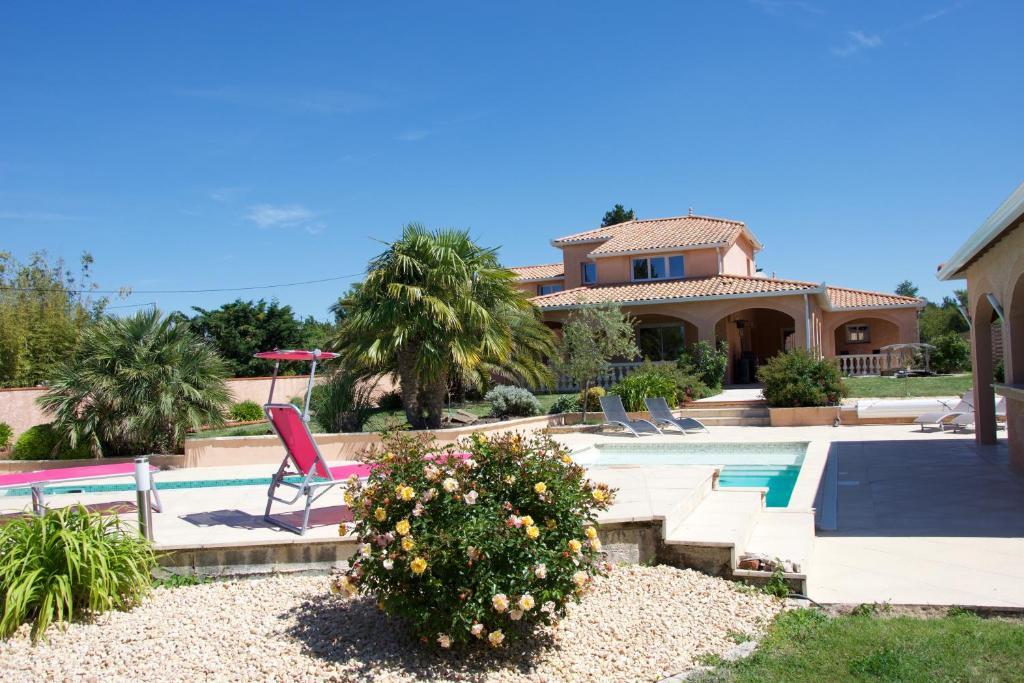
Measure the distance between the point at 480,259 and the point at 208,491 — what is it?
714 cm

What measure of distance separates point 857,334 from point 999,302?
106 feet

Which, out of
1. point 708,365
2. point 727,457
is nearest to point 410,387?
point 727,457

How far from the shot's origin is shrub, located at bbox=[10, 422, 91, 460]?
14812 mm

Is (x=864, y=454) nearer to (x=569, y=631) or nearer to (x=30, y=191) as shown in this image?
(x=569, y=631)

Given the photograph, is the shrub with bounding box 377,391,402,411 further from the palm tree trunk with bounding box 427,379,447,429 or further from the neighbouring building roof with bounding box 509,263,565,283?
the neighbouring building roof with bounding box 509,263,565,283

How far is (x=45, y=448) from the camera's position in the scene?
594 inches

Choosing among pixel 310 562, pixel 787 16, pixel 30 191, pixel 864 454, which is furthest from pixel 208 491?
pixel 30 191

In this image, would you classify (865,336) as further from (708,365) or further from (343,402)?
(343,402)

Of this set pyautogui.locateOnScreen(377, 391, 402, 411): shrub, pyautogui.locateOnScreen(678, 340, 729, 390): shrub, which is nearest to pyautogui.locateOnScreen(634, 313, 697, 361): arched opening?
pyautogui.locateOnScreen(678, 340, 729, 390): shrub

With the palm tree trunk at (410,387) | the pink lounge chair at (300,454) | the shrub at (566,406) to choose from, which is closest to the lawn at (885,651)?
the pink lounge chair at (300,454)

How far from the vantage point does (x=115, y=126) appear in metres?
20.8

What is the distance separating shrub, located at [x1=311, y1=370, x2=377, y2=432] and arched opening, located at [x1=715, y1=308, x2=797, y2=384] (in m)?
16.0

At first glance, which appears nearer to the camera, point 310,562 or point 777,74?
point 310,562

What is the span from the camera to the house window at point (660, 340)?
97.0 ft
